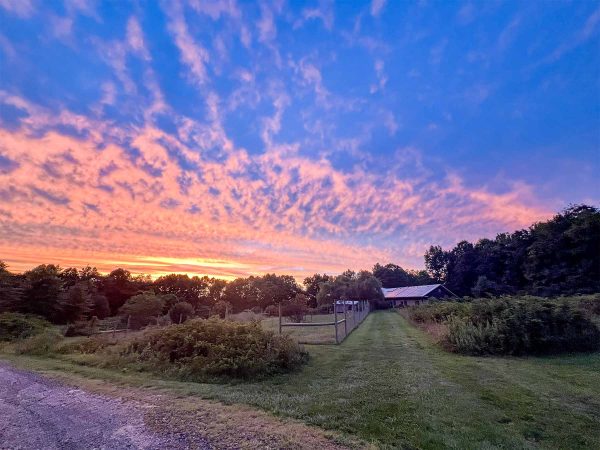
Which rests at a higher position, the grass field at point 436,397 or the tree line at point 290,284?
the tree line at point 290,284

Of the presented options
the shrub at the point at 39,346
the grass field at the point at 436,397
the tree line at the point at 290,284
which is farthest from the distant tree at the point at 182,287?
the grass field at the point at 436,397

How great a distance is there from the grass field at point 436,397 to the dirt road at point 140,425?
55 cm

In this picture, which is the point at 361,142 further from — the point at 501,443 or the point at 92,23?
the point at 501,443

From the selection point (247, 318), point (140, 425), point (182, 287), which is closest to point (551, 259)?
point (247, 318)

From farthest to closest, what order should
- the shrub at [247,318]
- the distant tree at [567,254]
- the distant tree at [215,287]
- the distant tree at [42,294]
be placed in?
the distant tree at [215,287] < the distant tree at [567,254] < the distant tree at [42,294] < the shrub at [247,318]

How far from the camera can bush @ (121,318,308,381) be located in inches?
342

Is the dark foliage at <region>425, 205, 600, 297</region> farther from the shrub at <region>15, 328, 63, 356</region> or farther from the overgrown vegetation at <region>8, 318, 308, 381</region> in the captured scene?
the shrub at <region>15, 328, 63, 356</region>

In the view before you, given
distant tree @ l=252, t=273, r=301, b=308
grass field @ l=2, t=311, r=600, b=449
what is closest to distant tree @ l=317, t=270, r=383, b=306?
distant tree @ l=252, t=273, r=301, b=308

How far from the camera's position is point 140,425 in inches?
193

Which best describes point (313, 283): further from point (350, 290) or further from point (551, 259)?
point (551, 259)

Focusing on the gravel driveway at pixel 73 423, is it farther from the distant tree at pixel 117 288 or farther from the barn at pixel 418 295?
the barn at pixel 418 295

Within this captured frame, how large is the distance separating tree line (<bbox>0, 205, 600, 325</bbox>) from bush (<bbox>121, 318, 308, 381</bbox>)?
10.7 m

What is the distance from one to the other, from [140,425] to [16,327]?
2017cm

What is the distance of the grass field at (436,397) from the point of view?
A: 459cm
